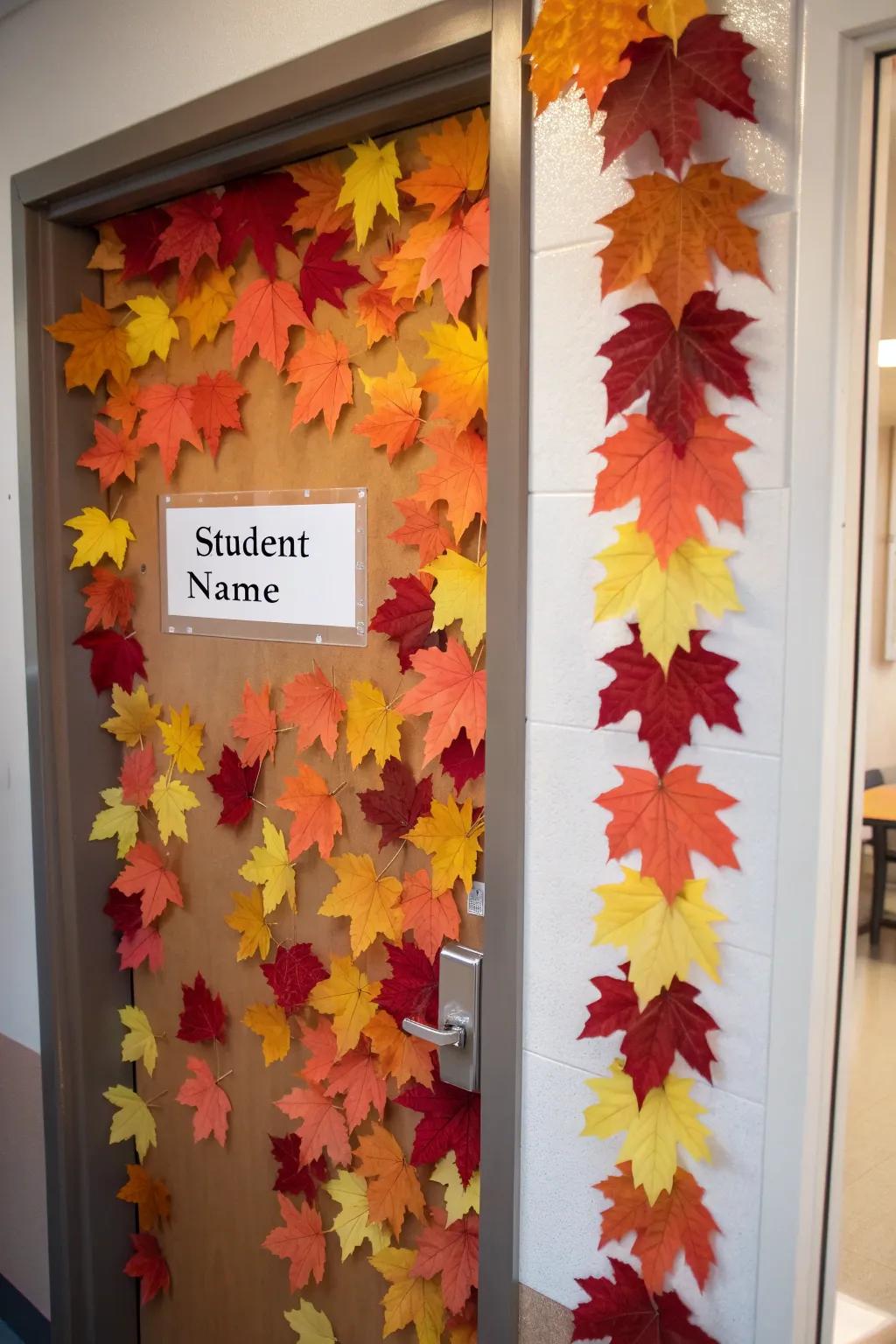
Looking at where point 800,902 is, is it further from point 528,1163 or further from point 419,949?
point 419,949

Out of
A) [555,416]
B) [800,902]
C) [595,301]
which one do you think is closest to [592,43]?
[595,301]

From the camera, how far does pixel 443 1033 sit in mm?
1308

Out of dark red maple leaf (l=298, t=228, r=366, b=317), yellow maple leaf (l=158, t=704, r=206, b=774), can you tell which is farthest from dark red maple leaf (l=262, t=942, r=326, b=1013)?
dark red maple leaf (l=298, t=228, r=366, b=317)

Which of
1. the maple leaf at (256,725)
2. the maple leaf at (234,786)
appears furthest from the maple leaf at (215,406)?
the maple leaf at (234,786)

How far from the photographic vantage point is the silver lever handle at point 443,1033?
1303 mm

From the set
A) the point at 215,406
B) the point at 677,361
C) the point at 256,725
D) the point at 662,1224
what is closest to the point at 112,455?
the point at 215,406

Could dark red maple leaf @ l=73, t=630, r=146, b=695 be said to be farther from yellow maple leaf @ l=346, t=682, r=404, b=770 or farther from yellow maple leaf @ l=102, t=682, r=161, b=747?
yellow maple leaf @ l=346, t=682, r=404, b=770

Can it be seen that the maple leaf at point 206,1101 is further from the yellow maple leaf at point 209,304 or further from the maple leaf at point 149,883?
the yellow maple leaf at point 209,304

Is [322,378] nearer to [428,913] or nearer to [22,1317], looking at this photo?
[428,913]

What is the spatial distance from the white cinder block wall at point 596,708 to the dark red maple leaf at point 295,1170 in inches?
19.5

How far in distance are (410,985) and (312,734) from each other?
0.40 metres

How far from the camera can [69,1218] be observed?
73.9 inches

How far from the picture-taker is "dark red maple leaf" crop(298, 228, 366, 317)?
144 centimetres

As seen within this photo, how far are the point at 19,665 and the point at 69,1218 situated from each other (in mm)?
1028
